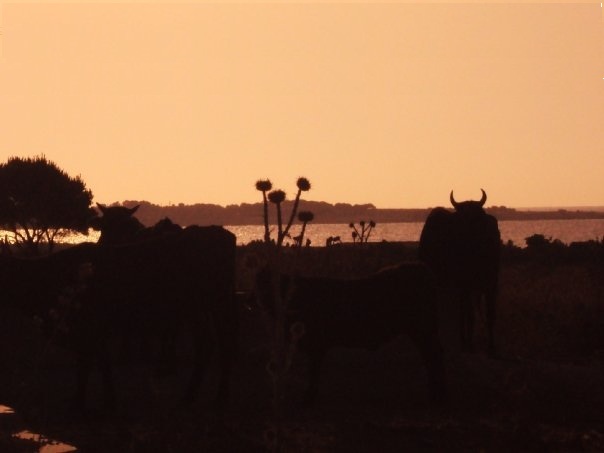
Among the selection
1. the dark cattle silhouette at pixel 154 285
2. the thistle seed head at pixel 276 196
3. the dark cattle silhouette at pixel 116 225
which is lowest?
the dark cattle silhouette at pixel 154 285

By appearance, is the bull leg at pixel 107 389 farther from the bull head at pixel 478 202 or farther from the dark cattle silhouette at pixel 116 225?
the bull head at pixel 478 202

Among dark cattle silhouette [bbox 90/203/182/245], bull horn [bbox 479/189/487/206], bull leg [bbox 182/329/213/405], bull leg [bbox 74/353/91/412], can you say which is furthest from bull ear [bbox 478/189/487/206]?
bull leg [bbox 74/353/91/412]

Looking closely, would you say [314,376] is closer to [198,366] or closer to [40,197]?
[198,366]

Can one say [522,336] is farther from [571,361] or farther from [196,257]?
[196,257]

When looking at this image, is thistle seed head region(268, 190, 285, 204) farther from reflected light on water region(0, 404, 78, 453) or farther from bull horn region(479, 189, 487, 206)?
bull horn region(479, 189, 487, 206)

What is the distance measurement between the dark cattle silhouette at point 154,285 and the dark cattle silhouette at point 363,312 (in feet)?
1.87

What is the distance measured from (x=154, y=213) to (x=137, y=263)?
89407 millimetres

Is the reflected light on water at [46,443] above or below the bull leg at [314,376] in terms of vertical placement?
below

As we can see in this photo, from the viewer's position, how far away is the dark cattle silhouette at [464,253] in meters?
16.1

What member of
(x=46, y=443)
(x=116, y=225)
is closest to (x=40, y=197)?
(x=116, y=225)

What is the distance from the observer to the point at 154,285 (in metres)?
12.8

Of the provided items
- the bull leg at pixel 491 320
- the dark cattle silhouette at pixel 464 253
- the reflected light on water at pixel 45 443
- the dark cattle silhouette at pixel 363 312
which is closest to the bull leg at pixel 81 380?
the reflected light on water at pixel 45 443

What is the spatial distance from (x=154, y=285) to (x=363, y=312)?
6.87ft

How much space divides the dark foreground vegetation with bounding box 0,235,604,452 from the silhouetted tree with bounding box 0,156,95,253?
40.0 m
